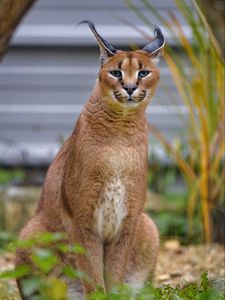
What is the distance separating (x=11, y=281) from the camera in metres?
7.02

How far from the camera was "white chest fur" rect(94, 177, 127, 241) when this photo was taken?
5656 mm

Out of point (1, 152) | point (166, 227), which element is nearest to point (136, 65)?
point (166, 227)

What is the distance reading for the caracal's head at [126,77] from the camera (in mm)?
5473

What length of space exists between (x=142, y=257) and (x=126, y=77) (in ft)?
4.14

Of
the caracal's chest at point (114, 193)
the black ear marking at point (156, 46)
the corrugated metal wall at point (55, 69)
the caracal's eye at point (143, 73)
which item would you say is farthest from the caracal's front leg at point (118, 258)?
the corrugated metal wall at point (55, 69)

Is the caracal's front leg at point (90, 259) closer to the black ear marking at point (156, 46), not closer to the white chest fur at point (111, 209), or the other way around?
the white chest fur at point (111, 209)

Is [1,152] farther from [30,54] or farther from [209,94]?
[209,94]

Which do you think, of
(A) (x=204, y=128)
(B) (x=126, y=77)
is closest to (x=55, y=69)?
(A) (x=204, y=128)

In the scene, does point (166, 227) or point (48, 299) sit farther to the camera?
point (166, 227)

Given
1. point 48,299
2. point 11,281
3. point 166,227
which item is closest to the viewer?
point 48,299

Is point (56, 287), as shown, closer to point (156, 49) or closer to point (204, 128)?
point (156, 49)

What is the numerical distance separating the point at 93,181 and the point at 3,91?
19.4 ft

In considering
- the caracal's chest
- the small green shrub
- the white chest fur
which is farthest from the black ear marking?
the small green shrub

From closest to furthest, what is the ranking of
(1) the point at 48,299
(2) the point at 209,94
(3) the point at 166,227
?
1. (1) the point at 48,299
2. (2) the point at 209,94
3. (3) the point at 166,227
